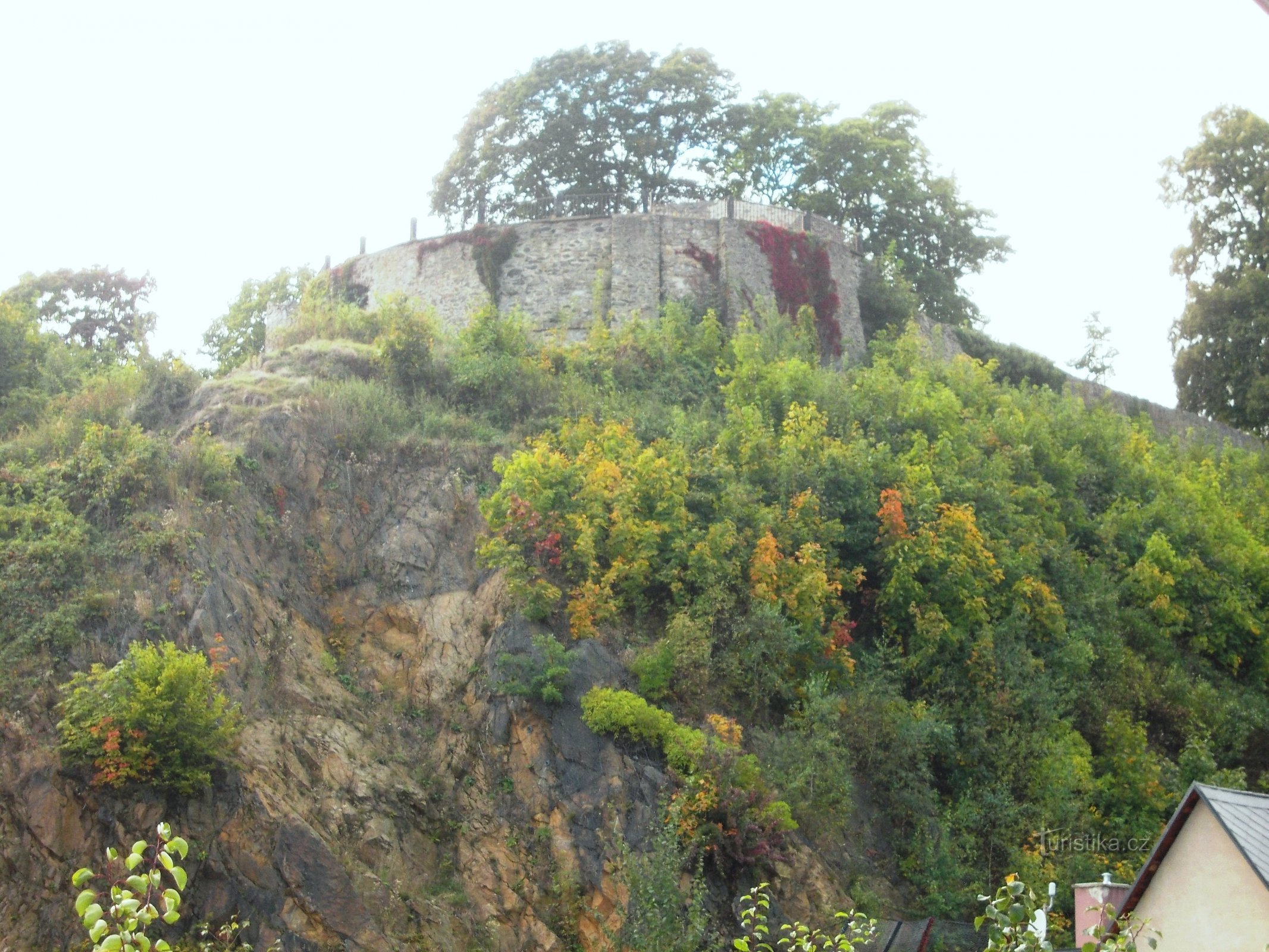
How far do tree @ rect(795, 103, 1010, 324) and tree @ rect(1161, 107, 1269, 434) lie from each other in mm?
6108

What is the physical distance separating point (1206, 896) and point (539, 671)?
28.0 feet

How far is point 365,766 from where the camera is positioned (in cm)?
1798

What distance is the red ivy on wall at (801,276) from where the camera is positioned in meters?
32.0

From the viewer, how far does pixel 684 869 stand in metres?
16.9

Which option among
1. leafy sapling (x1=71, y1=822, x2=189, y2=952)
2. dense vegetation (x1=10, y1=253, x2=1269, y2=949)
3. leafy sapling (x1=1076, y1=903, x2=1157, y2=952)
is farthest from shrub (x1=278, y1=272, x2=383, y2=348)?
leafy sapling (x1=1076, y1=903, x2=1157, y2=952)

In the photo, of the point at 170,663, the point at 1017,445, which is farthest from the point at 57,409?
the point at 1017,445

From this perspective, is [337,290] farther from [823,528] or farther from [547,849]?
[547,849]

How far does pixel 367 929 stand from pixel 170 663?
3.41 m

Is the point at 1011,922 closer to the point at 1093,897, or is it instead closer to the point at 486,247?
→ the point at 1093,897

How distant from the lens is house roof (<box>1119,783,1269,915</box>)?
41.2ft

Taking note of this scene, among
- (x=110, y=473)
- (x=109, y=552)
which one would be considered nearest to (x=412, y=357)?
(x=110, y=473)

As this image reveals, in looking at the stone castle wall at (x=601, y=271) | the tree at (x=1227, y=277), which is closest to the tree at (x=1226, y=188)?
the tree at (x=1227, y=277)

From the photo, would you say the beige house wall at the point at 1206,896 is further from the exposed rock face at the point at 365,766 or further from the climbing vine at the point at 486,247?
the climbing vine at the point at 486,247

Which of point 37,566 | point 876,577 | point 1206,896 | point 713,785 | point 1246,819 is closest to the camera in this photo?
point 1206,896
